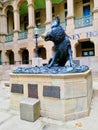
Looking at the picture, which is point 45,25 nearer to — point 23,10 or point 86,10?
point 86,10

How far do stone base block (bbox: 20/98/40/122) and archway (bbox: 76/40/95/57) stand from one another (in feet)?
45.5

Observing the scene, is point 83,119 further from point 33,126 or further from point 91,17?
point 91,17

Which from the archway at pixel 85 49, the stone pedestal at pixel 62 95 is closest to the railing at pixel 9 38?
the archway at pixel 85 49

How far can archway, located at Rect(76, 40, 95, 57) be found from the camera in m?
17.6

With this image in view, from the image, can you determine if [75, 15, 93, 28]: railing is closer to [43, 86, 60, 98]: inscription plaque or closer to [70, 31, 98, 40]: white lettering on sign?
[70, 31, 98, 40]: white lettering on sign

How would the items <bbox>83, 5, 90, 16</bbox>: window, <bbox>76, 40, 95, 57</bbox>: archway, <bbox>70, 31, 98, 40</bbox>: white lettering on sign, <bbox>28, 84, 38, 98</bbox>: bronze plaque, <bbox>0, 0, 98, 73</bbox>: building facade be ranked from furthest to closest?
<bbox>83, 5, 90, 16</bbox>: window < <bbox>76, 40, 95, 57</bbox>: archway < <bbox>0, 0, 98, 73</bbox>: building facade < <bbox>70, 31, 98, 40</bbox>: white lettering on sign < <bbox>28, 84, 38, 98</bbox>: bronze plaque

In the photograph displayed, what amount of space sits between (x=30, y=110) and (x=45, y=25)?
1456 centimetres

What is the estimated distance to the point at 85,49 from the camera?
17.8m

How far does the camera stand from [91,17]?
48.3 ft

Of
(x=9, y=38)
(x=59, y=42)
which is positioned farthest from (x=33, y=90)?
(x=9, y=38)

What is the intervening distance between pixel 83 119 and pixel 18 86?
2.20m

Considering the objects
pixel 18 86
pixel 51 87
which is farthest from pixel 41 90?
pixel 18 86

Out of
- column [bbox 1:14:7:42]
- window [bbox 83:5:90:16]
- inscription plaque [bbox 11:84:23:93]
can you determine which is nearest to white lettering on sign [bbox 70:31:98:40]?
window [bbox 83:5:90:16]

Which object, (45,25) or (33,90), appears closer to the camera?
(33,90)
